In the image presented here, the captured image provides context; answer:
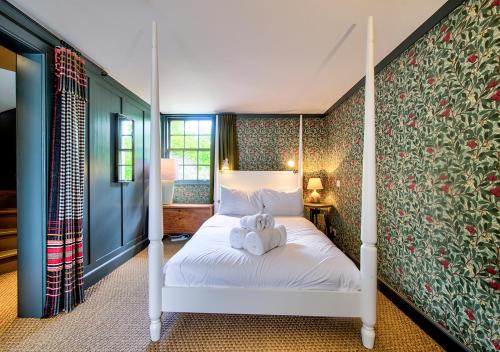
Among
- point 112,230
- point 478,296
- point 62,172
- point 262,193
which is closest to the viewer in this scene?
point 478,296

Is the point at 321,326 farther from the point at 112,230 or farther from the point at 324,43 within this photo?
the point at 112,230

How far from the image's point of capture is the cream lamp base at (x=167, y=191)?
157 inches

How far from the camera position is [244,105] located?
A: 3734mm

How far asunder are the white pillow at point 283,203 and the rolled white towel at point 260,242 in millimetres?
1428

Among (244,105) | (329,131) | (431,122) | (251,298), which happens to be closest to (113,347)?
(251,298)

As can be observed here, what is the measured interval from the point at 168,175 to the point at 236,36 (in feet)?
8.65

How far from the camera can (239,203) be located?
3338mm

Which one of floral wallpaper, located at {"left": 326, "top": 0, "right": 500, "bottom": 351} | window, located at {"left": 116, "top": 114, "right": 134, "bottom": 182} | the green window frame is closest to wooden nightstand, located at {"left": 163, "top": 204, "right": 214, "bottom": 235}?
the green window frame

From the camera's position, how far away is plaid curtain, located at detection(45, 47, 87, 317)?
1.84m

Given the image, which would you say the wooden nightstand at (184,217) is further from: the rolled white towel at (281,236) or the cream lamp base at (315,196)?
the rolled white towel at (281,236)

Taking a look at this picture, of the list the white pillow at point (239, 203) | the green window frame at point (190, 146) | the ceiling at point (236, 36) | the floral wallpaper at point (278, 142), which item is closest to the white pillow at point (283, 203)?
the white pillow at point (239, 203)

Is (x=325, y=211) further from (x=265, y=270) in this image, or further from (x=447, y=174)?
(x=265, y=270)

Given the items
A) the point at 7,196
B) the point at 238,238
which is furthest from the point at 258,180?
the point at 7,196

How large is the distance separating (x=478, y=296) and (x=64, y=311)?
2.88 m
